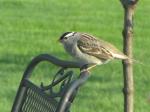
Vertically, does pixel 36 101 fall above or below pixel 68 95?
below

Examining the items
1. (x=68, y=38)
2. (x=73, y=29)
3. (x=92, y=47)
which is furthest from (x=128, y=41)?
(x=73, y=29)

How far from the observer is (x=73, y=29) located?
1278 centimetres

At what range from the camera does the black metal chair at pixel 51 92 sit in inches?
138

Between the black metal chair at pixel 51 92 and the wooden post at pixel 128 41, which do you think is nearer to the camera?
the black metal chair at pixel 51 92

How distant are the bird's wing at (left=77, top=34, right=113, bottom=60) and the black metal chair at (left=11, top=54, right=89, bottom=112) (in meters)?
1.00

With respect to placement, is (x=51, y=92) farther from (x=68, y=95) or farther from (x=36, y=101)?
(x=68, y=95)

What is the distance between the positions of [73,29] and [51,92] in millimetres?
8954

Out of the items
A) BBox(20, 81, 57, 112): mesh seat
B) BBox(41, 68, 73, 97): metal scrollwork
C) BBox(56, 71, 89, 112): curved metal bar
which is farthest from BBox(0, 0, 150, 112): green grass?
BBox(56, 71, 89, 112): curved metal bar

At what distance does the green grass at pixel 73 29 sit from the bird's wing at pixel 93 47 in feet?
6.43

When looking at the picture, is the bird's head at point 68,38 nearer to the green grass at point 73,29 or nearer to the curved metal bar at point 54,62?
the curved metal bar at point 54,62

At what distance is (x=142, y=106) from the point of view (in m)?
8.01

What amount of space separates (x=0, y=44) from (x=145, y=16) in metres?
4.06

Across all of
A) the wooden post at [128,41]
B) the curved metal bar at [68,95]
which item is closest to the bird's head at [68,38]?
the wooden post at [128,41]

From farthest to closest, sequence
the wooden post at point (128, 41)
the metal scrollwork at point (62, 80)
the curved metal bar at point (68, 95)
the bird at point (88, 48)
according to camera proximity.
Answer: the bird at point (88, 48), the wooden post at point (128, 41), the metal scrollwork at point (62, 80), the curved metal bar at point (68, 95)
